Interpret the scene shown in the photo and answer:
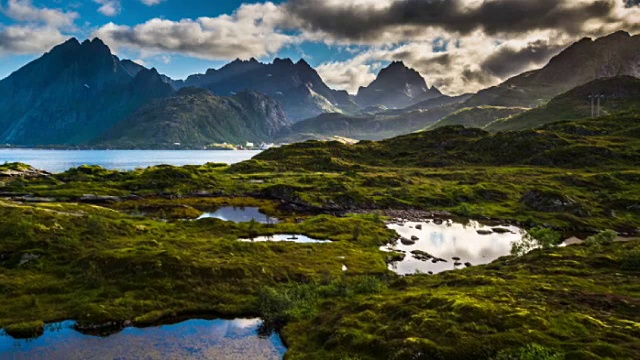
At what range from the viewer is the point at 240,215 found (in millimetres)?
139875

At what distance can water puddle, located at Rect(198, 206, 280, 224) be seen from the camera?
5172 inches

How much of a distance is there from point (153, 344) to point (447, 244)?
7974 centimetres

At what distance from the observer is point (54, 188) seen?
157 meters

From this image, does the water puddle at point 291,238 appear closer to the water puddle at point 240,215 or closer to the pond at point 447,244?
the pond at point 447,244

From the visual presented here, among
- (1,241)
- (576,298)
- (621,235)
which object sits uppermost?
(1,241)

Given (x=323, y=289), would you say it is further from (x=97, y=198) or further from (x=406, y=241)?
(x=97, y=198)

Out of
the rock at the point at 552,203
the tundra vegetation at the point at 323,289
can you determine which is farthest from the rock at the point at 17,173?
the rock at the point at 552,203

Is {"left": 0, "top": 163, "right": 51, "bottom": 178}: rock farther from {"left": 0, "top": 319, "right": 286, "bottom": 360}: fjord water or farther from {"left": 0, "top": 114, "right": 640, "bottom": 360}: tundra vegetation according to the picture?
{"left": 0, "top": 319, "right": 286, "bottom": 360}: fjord water

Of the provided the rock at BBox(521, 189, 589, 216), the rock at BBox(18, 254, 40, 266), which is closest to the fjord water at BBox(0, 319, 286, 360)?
the rock at BBox(18, 254, 40, 266)

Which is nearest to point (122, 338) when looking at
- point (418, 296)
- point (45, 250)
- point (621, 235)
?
point (45, 250)

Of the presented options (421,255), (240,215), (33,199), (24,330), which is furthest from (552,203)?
(33,199)

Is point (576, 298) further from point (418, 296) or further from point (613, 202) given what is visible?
point (613, 202)

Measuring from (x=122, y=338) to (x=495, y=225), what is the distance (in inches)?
4625

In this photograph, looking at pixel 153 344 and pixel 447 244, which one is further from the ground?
pixel 153 344
